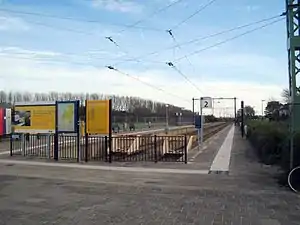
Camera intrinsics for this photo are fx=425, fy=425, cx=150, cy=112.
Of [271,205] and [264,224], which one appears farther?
[271,205]

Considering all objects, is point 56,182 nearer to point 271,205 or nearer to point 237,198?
point 237,198

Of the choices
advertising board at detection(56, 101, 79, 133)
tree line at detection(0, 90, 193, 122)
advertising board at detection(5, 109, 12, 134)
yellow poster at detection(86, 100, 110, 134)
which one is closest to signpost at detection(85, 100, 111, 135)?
yellow poster at detection(86, 100, 110, 134)

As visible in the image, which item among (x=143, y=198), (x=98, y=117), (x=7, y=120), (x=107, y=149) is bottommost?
(x=143, y=198)

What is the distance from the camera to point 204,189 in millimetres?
11156

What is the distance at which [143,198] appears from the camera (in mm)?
9844

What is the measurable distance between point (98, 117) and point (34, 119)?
12.9 ft

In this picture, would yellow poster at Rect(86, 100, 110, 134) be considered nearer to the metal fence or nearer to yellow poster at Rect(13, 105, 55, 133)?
the metal fence

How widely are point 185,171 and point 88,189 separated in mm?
4731

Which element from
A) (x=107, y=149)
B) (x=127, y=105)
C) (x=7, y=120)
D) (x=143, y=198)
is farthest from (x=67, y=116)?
(x=127, y=105)

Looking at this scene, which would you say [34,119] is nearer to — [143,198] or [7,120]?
[143,198]

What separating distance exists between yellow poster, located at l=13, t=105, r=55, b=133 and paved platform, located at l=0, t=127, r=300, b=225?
→ 16.5 ft

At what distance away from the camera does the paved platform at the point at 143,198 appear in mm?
7793

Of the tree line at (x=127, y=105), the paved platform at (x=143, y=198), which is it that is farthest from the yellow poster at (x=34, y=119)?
the tree line at (x=127, y=105)

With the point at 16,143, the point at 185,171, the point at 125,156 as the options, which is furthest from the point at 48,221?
the point at 16,143
